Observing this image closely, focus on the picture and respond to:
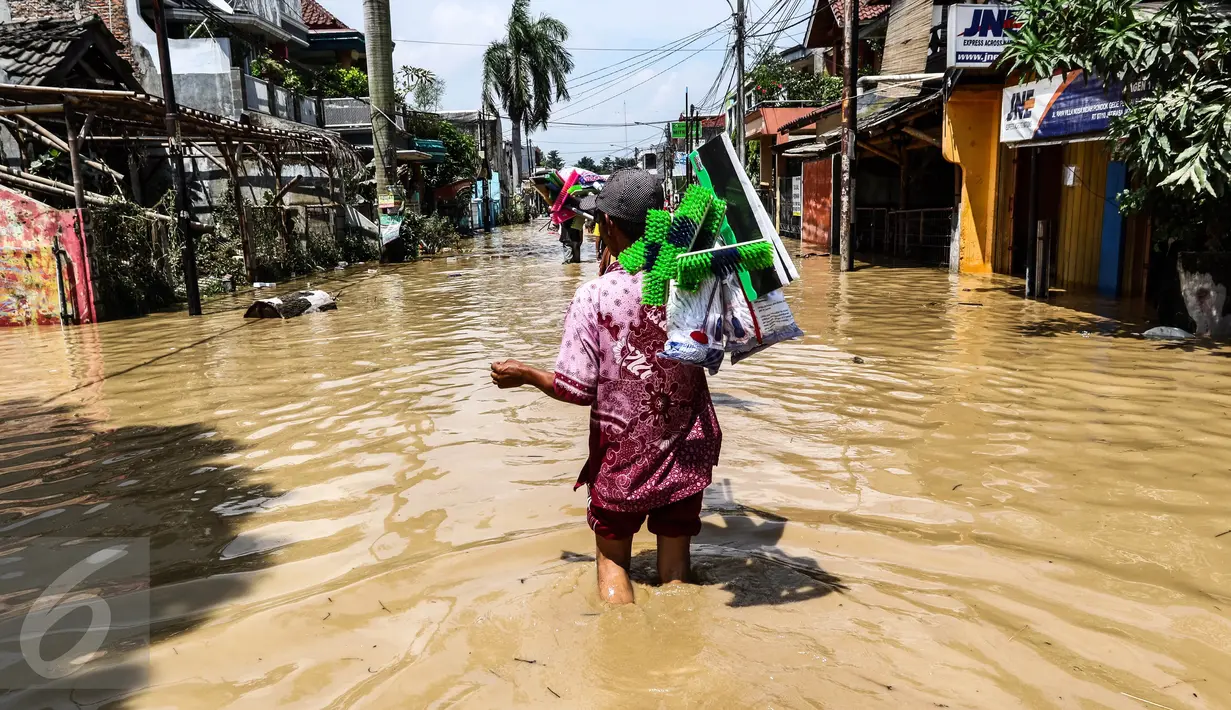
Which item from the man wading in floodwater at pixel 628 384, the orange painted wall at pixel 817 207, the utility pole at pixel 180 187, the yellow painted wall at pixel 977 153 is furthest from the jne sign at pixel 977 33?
the utility pole at pixel 180 187

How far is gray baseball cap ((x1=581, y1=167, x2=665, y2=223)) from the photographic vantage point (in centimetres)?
300

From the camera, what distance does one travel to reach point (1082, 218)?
12.1 m

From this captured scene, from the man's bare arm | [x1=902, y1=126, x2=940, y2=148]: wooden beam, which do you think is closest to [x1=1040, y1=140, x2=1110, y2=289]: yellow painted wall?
[x1=902, y1=126, x2=940, y2=148]: wooden beam

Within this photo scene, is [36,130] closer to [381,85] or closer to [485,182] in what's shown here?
[381,85]

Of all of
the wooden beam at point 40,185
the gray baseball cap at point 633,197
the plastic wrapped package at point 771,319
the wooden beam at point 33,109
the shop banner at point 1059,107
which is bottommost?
the plastic wrapped package at point 771,319

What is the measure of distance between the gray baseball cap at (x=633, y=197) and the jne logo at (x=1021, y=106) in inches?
373

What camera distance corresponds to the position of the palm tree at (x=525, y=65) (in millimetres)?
45250

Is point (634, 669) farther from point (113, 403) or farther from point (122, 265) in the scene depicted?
point (122, 265)

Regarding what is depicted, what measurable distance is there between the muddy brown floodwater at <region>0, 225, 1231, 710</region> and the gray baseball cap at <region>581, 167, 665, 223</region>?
1.43 m

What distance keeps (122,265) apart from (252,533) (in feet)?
34.8

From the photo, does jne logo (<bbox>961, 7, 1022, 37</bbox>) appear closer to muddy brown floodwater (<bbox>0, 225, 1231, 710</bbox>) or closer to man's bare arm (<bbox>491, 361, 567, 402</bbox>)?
muddy brown floodwater (<bbox>0, 225, 1231, 710</bbox>)

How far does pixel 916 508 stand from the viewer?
4328mm

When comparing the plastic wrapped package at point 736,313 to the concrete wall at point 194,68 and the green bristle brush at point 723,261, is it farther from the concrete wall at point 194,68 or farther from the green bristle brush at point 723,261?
the concrete wall at point 194,68

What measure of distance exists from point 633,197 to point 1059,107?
9017mm
